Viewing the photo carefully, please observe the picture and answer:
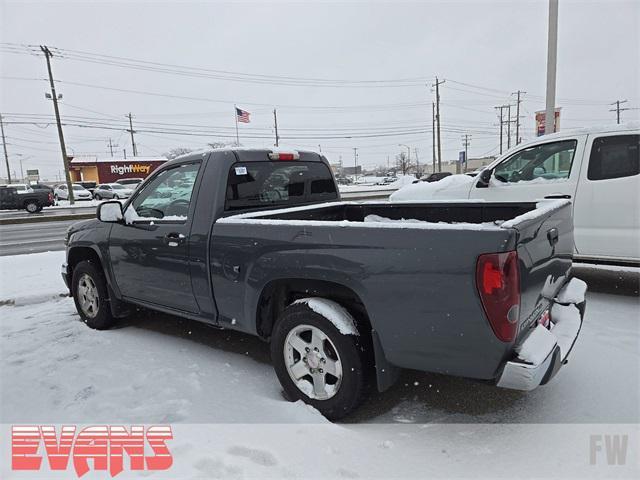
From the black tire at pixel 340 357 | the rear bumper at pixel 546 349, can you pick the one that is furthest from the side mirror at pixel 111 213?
the rear bumper at pixel 546 349

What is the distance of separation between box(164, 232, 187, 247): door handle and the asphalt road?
32.7 feet

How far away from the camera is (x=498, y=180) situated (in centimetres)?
635

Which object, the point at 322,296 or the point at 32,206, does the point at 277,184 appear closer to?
the point at 322,296

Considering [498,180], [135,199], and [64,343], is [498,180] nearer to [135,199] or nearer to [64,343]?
[135,199]

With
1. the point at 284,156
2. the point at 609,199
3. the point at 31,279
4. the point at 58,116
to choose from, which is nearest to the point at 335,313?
the point at 284,156

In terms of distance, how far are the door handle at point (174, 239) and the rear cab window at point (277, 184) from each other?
47cm

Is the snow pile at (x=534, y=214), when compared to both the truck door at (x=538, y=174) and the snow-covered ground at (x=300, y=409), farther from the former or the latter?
the truck door at (x=538, y=174)

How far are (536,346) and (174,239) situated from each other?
2.86 m

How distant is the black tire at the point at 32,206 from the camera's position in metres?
27.6

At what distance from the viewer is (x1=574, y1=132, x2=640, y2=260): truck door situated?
5148 mm

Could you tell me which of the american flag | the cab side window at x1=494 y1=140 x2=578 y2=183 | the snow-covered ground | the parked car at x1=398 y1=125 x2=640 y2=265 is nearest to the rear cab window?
the snow-covered ground

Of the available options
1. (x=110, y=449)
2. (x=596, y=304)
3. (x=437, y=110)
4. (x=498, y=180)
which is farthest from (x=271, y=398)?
(x=437, y=110)

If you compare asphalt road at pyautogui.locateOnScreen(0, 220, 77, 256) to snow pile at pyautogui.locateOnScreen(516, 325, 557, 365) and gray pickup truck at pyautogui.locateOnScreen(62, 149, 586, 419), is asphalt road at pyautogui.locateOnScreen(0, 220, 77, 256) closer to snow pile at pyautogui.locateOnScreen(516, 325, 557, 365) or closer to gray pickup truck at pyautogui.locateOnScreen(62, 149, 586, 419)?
gray pickup truck at pyautogui.locateOnScreen(62, 149, 586, 419)

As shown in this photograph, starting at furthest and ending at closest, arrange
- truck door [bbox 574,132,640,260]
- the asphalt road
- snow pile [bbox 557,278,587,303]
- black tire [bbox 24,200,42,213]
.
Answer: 1. black tire [bbox 24,200,42,213]
2. the asphalt road
3. truck door [bbox 574,132,640,260]
4. snow pile [bbox 557,278,587,303]
